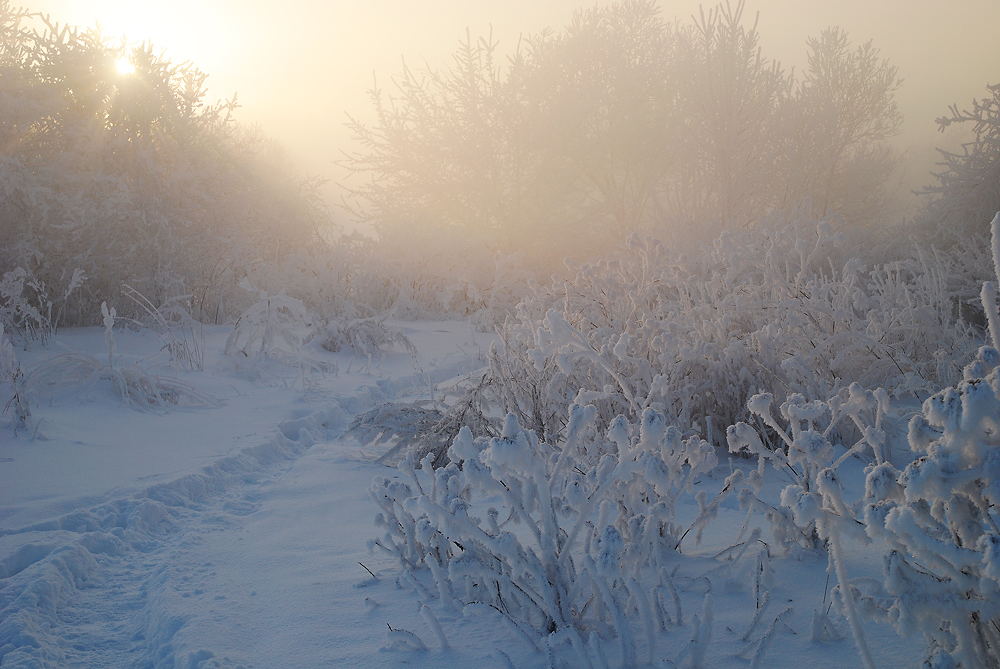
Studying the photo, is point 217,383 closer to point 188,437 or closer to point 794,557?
point 188,437

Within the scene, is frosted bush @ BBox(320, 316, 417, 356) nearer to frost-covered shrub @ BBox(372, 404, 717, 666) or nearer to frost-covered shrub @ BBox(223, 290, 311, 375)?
frost-covered shrub @ BBox(223, 290, 311, 375)

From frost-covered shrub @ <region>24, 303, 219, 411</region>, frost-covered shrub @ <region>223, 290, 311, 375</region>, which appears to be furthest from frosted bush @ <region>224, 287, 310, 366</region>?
frost-covered shrub @ <region>24, 303, 219, 411</region>

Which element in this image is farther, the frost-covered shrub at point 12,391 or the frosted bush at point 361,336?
Result: the frosted bush at point 361,336

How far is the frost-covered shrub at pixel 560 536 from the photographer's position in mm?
1014

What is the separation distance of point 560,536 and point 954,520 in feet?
2.35

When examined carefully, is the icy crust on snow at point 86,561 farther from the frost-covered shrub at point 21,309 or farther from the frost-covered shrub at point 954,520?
the frost-covered shrub at point 21,309

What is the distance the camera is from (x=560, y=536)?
131cm

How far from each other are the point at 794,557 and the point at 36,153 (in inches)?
334

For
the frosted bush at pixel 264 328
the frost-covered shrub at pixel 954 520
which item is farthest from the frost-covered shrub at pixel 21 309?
the frost-covered shrub at pixel 954 520

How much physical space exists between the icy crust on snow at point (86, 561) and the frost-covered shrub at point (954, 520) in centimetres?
139

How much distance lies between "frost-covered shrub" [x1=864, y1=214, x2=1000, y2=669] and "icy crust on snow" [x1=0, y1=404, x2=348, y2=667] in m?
1.39

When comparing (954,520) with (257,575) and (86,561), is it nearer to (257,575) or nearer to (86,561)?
(257,575)

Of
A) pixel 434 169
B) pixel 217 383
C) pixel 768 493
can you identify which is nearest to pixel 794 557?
pixel 768 493

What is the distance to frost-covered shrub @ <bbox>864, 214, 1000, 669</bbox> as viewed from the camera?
0.76 meters
